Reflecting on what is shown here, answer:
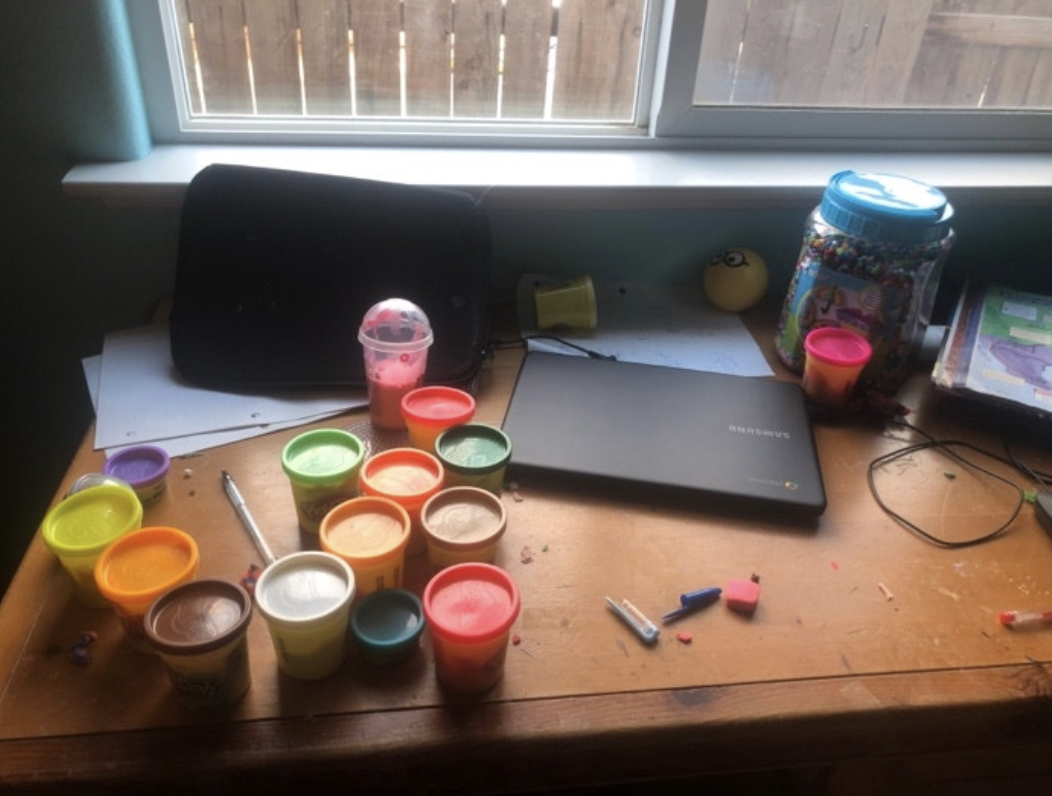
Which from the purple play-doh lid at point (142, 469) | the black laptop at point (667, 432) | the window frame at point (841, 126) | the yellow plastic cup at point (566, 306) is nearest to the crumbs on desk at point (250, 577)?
the purple play-doh lid at point (142, 469)

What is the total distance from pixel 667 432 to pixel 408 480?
0.86 feet

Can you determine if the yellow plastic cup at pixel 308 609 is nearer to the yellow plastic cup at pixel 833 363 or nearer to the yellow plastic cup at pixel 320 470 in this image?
the yellow plastic cup at pixel 320 470

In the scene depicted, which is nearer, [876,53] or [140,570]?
[140,570]

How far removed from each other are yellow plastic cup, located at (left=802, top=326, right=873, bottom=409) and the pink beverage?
15.3 inches

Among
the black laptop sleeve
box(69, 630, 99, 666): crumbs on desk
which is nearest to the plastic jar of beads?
the black laptop sleeve

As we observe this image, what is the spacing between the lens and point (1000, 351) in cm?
86

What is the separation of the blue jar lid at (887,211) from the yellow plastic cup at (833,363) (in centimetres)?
11

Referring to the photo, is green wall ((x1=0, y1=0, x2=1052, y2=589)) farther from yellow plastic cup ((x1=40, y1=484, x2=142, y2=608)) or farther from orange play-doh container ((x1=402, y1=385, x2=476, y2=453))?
Answer: yellow plastic cup ((x1=40, y1=484, x2=142, y2=608))

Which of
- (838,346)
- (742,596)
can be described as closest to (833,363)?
(838,346)

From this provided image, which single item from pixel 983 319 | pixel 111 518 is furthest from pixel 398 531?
pixel 983 319

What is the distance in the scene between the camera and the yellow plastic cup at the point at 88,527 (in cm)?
57

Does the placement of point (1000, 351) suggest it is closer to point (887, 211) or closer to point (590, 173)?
point (887, 211)

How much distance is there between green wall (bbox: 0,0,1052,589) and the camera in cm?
90

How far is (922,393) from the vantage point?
2.90 feet
